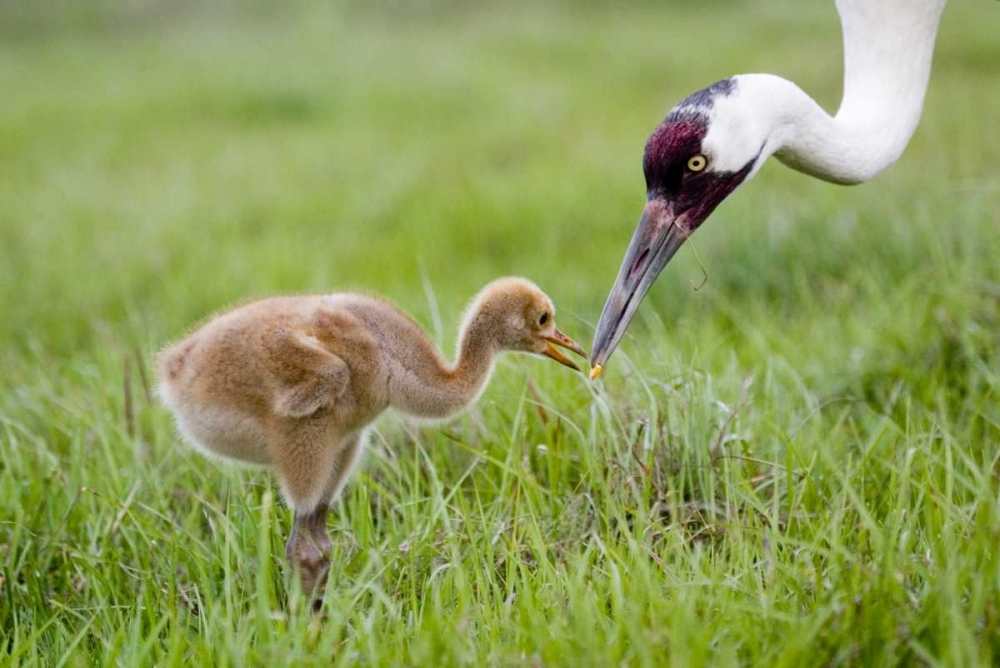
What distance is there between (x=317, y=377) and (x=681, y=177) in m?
1.17

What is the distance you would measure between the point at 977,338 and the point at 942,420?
25.1 inches

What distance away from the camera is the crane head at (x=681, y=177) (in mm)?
2893

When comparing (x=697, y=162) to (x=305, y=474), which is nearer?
(x=305, y=474)

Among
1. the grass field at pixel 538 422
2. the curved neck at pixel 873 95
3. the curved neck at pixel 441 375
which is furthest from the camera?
the curved neck at pixel 873 95

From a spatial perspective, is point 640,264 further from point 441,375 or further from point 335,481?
point 335,481

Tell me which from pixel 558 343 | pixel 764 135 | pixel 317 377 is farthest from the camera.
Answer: pixel 764 135

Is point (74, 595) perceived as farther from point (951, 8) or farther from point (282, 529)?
point (951, 8)

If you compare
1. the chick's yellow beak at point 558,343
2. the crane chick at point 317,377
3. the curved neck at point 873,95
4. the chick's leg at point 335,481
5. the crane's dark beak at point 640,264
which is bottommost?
the chick's leg at point 335,481

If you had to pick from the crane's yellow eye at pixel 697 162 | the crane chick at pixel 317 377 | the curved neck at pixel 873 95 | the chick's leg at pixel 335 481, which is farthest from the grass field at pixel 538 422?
the curved neck at pixel 873 95

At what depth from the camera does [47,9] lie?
17.2m

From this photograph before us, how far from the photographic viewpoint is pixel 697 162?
2934mm

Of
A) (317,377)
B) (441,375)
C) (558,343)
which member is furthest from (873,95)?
(317,377)

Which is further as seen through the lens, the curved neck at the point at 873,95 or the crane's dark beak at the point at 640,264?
the curved neck at the point at 873,95

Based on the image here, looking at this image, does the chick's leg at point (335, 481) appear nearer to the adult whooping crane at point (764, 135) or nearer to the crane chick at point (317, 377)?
the crane chick at point (317, 377)
